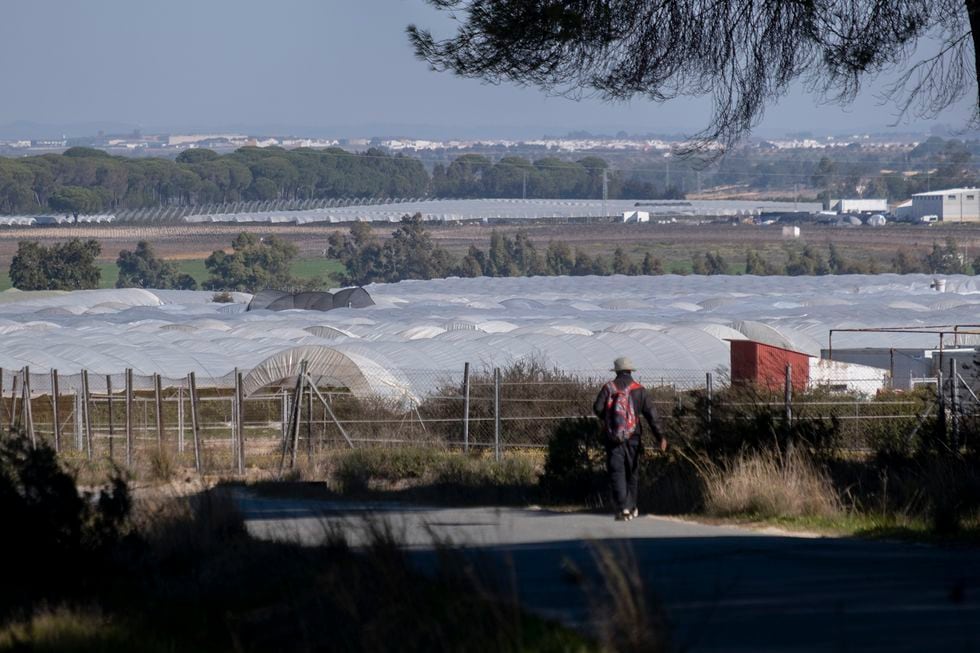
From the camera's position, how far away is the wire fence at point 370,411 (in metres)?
21.4

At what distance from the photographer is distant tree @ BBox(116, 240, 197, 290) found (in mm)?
102500

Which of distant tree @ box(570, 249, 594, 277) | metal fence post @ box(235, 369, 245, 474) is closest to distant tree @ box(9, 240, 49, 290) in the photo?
distant tree @ box(570, 249, 594, 277)

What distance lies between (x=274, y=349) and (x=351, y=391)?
8.30m

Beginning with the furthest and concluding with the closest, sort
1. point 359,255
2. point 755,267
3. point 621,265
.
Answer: point 359,255
point 621,265
point 755,267

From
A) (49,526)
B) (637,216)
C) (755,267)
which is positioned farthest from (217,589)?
(637,216)

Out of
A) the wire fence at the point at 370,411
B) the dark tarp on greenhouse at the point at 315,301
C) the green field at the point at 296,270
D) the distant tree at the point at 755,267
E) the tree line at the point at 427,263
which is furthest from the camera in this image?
the green field at the point at 296,270

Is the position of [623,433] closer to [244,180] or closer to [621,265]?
[621,265]

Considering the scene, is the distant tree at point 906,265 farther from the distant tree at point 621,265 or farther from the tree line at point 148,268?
the tree line at point 148,268

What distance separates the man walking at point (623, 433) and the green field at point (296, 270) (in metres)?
85.9

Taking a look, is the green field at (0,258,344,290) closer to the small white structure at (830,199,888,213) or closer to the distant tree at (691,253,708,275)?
the distant tree at (691,253,708,275)

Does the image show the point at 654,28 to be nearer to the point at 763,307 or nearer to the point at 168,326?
the point at 168,326

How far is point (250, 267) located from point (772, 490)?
87.7m

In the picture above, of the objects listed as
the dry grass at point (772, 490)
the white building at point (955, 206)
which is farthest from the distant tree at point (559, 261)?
the dry grass at point (772, 490)

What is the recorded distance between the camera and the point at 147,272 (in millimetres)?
104062
